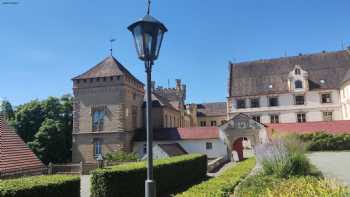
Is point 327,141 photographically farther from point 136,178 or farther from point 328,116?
point 136,178

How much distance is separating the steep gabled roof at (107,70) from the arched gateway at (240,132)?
1331 centimetres

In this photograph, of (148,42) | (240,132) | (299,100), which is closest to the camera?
(148,42)

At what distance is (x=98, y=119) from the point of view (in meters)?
37.4

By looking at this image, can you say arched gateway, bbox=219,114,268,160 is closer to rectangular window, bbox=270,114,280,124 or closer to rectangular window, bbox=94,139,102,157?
rectangular window, bbox=270,114,280,124

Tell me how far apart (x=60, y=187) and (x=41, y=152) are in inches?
1125

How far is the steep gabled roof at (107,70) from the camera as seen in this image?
37.6 metres

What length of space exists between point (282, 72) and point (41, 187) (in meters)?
39.3

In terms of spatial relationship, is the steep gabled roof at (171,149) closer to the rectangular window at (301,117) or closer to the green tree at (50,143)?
the green tree at (50,143)

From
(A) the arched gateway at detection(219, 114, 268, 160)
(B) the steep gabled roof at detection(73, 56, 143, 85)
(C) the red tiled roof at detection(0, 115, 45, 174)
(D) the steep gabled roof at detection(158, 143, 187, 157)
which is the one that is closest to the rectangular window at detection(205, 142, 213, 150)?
(A) the arched gateway at detection(219, 114, 268, 160)

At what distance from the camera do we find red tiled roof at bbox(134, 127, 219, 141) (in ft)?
121

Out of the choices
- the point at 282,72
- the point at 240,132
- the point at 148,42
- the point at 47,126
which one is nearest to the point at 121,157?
the point at 47,126

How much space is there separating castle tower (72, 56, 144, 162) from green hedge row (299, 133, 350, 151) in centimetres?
1903

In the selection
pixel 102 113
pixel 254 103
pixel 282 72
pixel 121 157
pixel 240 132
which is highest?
pixel 282 72

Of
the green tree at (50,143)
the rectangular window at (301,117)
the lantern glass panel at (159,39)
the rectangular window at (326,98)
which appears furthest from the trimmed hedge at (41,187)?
the rectangular window at (326,98)
